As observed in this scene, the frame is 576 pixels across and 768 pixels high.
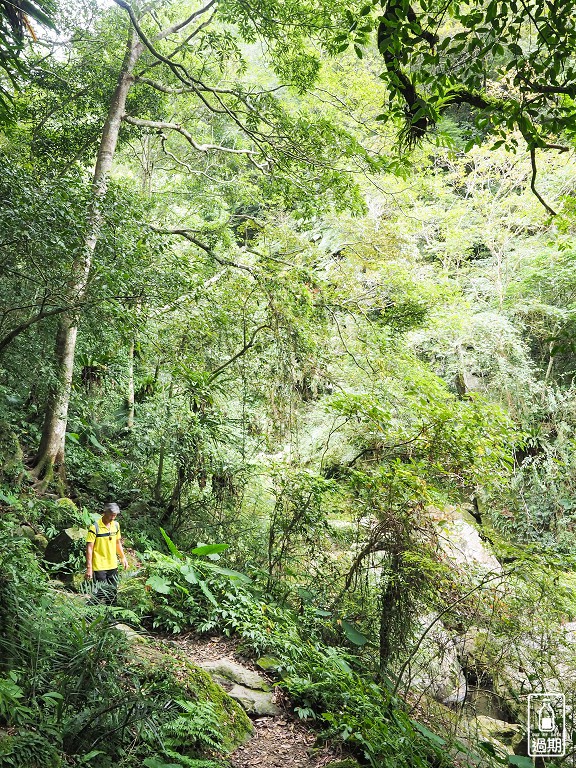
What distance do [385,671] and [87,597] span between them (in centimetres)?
356

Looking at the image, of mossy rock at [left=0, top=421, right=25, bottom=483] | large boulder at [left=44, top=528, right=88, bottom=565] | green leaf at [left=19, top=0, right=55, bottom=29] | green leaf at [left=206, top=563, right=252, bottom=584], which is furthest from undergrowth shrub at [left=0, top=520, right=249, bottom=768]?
green leaf at [left=19, top=0, right=55, bottom=29]

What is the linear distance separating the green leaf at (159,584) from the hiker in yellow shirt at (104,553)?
1.32 ft

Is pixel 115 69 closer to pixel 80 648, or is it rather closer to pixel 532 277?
pixel 80 648

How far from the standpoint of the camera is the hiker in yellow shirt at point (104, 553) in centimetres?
573

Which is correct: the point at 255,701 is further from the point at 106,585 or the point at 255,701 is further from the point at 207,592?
the point at 106,585

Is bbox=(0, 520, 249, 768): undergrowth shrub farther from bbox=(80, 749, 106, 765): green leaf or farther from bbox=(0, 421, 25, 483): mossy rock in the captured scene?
bbox=(0, 421, 25, 483): mossy rock

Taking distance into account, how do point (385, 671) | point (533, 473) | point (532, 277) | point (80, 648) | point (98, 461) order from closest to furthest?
point (80, 648) < point (385, 671) < point (98, 461) < point (533, 473) < point (532, 277)

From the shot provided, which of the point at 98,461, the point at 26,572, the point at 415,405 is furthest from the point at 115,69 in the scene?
the point at 26,572

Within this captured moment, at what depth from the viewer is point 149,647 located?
4.71 m

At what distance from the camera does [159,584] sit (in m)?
5.89

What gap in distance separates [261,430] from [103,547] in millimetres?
3431

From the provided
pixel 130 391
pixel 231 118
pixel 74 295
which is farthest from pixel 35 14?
pixel 130 391

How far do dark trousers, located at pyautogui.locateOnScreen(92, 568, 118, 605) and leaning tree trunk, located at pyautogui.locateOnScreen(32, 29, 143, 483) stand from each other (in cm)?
279

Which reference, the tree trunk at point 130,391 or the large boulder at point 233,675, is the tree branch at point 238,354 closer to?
the tree trunk at point 130,391
